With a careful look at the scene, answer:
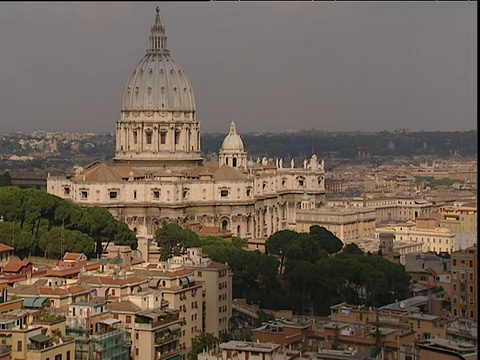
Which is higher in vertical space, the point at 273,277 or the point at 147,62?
the point at 147,62

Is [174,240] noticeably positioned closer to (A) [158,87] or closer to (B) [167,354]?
(B) [167,354]

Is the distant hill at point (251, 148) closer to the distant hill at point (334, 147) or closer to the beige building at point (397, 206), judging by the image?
the distant hill at point (334, 147)

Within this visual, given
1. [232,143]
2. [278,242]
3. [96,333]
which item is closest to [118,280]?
[96,333]

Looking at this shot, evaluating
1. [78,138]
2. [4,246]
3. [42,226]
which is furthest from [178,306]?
[78,138]

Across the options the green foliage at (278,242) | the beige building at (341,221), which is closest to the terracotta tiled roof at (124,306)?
the green foliage at (278,242)

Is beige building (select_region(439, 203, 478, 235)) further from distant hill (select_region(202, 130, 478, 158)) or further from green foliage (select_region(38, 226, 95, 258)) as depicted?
distant hill (select_region(202, 130, 478, 158))

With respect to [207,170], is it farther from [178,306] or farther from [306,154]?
[306,154]
